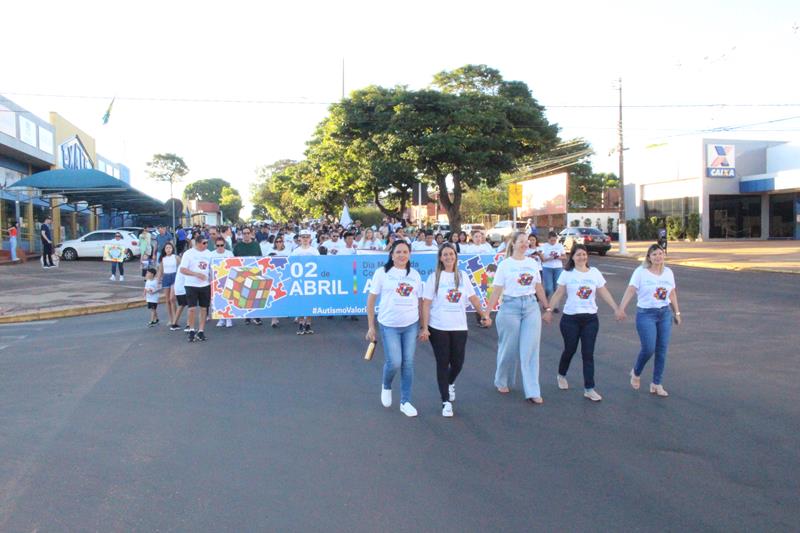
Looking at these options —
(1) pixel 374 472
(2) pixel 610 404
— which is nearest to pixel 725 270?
(2) pixel 610 404

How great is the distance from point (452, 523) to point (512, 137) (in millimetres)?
32431

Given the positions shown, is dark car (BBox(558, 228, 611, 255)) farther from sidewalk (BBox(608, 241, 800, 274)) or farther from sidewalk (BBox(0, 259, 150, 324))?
sidewalk (BBox(0, 259, 150, 324))

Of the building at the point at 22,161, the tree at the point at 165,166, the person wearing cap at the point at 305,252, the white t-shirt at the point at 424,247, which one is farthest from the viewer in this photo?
the tree at the point at 165,166

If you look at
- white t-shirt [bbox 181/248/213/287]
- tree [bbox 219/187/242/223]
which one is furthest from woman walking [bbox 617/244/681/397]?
tree [bbox 219/187/242/223]

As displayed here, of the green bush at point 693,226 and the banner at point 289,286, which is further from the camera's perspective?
the green bush at point 693,226

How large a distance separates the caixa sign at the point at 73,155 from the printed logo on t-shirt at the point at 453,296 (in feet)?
112

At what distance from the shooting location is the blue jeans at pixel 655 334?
6.93 m

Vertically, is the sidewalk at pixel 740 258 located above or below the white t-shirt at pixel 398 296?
below

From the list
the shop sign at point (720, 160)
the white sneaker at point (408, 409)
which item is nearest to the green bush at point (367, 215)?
the shop sign at point (720, 160)

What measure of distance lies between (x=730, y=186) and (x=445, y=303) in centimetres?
4157

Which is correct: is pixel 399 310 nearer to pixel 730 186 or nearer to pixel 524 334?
pixel 524 334

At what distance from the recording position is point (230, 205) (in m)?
118

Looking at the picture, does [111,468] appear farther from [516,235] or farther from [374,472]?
[516,235]

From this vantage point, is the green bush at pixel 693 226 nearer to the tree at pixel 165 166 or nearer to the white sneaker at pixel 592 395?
the white sneaker at pixel 592 395
